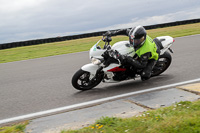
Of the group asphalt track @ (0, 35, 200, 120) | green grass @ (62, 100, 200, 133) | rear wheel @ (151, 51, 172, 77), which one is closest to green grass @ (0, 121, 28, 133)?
asphalt track @ (0, 35, 200, 120)

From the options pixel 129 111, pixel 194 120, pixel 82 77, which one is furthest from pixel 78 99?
pixel 194 120

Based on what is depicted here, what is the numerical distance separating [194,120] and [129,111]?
1232mm

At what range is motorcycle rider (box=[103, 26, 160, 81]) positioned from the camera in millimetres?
5570

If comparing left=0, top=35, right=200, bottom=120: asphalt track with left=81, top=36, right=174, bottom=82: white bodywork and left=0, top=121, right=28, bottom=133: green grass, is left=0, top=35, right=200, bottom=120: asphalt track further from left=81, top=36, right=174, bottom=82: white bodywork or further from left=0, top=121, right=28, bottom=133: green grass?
left=0, top=121, right=28, bottom=133: green grass

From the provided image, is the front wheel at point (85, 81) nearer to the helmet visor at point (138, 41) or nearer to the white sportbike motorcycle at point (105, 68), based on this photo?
the white sportbike motorcycle at point (105, 68)

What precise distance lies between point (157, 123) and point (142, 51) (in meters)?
2.44

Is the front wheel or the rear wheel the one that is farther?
the rear wheel

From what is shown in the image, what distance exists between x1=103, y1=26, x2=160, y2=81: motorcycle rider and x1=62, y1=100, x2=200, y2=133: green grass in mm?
1799

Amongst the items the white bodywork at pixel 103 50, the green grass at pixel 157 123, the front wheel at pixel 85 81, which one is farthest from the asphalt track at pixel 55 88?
the green grass at pixel 157 123

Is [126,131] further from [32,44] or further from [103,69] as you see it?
[32,44]

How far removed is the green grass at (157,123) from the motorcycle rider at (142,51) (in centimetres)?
180

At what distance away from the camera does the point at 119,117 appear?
13.1 feet

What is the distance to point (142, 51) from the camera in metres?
5.63

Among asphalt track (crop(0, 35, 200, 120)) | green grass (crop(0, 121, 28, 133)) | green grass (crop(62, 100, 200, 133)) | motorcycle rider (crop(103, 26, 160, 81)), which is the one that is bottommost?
green grass (crop(0, 121, 28, 133))
